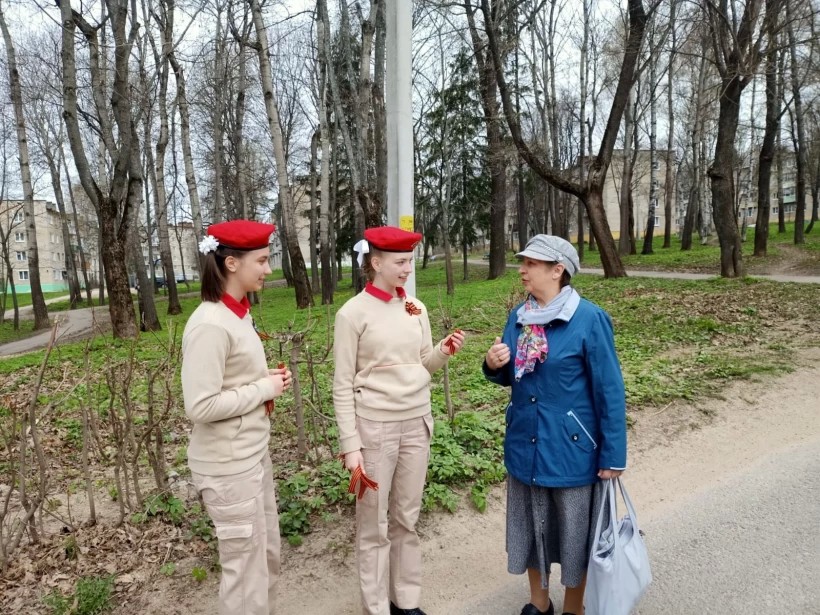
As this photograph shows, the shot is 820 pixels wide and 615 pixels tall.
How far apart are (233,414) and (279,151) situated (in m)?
14.0

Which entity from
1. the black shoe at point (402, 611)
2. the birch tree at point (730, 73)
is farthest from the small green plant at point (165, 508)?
the birch tree at point (730, 73)

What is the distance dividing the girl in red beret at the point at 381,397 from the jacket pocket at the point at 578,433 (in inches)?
24.7

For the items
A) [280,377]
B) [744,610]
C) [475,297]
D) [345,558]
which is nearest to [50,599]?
[345,558]

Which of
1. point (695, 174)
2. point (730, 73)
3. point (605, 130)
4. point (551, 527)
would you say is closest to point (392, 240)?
point (551, 527)

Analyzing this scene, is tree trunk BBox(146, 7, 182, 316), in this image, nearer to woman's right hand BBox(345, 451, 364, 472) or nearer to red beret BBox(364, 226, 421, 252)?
red beret BBox(364, 226, 421, 252)

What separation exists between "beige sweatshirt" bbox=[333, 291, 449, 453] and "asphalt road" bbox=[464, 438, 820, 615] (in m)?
1.23

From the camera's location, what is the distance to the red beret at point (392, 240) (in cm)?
247

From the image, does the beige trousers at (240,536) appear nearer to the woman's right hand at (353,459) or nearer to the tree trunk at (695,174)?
the woman's right hand at (353,459)

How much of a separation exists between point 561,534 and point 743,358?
5.45 metres

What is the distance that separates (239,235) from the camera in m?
2.16

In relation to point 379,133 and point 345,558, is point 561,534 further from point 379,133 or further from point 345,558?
point 379,133

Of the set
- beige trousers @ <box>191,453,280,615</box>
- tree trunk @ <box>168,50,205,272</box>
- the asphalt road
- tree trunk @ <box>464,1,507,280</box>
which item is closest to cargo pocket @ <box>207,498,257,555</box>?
beige trousers @ <box>191,453,280,615</box>

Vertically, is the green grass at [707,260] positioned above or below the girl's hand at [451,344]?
below

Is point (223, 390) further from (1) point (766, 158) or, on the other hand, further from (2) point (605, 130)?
(1) point (766, 158)
